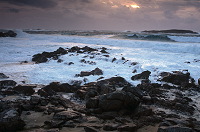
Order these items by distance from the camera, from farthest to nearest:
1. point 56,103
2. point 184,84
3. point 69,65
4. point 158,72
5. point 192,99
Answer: point 69,65 → point 158,72 → point 184,84 → point 192,99 → point 56,103

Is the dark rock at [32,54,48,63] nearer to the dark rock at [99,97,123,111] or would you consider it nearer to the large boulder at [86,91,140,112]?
the large boulder at [86,91,140,112]

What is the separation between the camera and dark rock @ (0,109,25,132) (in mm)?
4691

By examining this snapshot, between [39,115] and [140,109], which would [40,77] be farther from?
[140,109]

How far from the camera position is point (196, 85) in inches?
360

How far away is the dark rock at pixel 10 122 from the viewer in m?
4.69

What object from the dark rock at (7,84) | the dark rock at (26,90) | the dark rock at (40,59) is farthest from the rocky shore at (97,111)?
the dark rock at (40,59)

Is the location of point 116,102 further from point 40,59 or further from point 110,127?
point 40,59

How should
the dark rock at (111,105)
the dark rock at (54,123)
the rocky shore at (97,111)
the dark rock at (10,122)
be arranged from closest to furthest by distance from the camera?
1. the dark rock at (10,122)
2. the rocky shore at (97,111)
3. the dark rock at (54,123)
4. the dark rock at (111,105)

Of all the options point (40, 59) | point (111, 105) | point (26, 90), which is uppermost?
point (40, 59)

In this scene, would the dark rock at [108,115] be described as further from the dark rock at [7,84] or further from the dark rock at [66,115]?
the dark rock at [7,84]

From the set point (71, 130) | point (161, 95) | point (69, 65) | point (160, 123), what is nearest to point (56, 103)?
point (71, 130)

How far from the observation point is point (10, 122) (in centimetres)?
476

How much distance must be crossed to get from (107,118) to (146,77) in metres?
5.22

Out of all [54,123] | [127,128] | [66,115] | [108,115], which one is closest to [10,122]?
[54,123]
